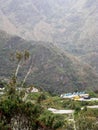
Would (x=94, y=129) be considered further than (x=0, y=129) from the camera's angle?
Yes

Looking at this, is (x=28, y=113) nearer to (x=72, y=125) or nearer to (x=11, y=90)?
(x=11, y=90)

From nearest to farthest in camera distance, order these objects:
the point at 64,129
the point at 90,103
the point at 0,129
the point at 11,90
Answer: the point at 0,129 → the point at 11,90 → the point at 64,129 → the point at 90,103

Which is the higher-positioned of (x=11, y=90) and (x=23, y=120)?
(x=11, y=90)

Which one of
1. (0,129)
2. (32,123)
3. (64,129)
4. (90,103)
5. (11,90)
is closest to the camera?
(0,129)

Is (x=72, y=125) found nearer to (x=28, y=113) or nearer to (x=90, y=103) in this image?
(x=28, y=113)

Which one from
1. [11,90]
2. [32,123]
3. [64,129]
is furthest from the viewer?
[64,129]

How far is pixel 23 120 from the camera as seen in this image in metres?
Answer: 39.9

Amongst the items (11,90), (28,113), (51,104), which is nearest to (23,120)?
(28,113)

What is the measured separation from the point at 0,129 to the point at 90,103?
199 ft

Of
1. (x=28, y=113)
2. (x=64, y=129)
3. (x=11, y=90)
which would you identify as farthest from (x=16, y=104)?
(x=64, y=129)

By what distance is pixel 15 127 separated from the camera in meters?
39.6

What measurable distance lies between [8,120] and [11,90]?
9684mm

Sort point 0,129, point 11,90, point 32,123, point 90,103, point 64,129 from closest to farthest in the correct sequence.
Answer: point 0,129 → point 32,123 → point 11,90 → point 64,129 → point 90,103

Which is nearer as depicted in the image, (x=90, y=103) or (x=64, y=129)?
(x=64, y=129)
